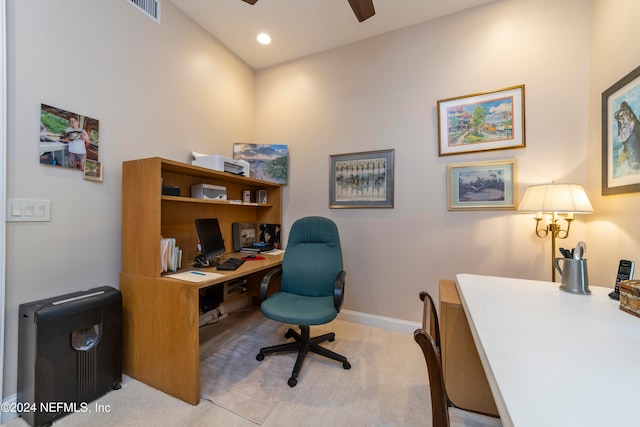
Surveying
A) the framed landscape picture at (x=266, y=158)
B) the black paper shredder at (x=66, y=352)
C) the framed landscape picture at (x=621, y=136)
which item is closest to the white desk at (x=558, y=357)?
the framed landscape picture at (x=621, y=136)

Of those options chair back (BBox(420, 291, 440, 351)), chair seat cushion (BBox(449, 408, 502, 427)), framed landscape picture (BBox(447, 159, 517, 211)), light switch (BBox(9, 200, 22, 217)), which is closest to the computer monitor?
light switch (BBox(9, 200, 22, 217))

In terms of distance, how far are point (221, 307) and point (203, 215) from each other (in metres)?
1.03

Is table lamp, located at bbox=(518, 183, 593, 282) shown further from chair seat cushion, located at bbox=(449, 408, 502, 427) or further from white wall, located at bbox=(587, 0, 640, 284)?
chair seat cushion, located at bbox=(449, 408, 502, 427)

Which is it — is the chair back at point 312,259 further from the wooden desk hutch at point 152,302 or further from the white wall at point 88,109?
the white wall at point 88,109

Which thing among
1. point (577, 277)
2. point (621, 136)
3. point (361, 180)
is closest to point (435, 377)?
point (577, 277)

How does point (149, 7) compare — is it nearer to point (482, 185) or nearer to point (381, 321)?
point (482, 185)

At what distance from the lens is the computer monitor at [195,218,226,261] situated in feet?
6.42

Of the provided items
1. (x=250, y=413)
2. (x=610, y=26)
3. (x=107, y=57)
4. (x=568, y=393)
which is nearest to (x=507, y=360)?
(x=568, y=393)

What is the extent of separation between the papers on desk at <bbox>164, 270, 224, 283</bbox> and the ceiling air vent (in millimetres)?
2111

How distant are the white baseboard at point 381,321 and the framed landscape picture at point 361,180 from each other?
1137mm

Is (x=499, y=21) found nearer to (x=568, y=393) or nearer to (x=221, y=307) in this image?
(x=568, y=393)

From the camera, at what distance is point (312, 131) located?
2746 mm

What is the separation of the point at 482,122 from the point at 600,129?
70 centimetres

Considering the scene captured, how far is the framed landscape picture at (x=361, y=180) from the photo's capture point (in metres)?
2.39
